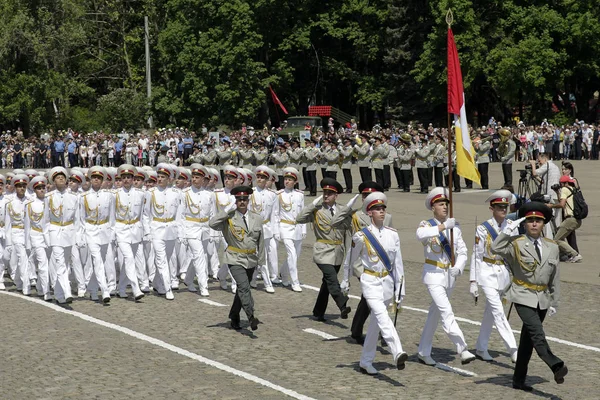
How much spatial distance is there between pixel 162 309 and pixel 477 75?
43396 millimetres

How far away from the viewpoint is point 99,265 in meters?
17.7

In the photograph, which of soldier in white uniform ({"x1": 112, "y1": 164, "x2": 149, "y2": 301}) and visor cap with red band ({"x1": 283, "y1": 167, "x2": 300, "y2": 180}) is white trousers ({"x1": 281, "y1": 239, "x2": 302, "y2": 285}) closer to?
visor cap with red band ({"x1": 283, "y1": 167, "x2": 300, "y2": 180})

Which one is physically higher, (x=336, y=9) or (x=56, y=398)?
(x=336, y=9)

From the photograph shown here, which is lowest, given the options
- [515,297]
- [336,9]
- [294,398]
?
[294,398]

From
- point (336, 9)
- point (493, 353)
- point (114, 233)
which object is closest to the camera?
point (493, 353)

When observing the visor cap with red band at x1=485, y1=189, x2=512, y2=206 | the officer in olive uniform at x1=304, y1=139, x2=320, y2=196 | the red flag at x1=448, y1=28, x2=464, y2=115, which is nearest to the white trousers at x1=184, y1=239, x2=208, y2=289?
the red flag at x1=448, y1=28, x2=464, y2=115

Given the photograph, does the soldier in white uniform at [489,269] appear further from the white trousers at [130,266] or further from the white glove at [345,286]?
the white trousers at [130,266]

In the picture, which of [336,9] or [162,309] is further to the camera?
[336,9]

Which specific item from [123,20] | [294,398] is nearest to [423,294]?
[294,398]

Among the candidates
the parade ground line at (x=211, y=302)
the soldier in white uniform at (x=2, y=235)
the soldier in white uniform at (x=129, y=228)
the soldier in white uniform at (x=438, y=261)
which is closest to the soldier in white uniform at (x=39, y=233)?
the soldier in white uniform at (x=129, y=228)

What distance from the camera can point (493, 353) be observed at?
1344 cm

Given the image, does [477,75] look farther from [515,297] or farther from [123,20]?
[515,297]

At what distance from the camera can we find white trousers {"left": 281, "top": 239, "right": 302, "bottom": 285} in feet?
60.9

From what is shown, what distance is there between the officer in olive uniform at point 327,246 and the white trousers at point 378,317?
2566 mm
